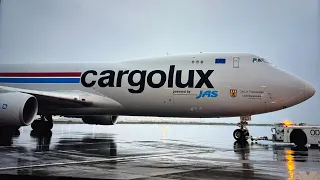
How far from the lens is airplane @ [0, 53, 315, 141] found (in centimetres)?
1612

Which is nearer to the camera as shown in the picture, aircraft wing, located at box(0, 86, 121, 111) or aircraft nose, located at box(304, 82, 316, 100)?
aircraft nose, located at box(304, 82, 316, 100)

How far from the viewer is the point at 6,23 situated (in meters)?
11.6

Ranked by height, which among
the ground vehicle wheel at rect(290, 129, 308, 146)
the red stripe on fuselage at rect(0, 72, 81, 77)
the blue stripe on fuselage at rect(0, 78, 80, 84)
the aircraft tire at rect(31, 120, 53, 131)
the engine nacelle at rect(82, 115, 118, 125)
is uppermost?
the red stripe on fuselage at rect(0, 72, 81, 77)

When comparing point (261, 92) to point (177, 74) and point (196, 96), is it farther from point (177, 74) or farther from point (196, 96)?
point (177, 74)

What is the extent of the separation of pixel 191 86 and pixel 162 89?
1461mm

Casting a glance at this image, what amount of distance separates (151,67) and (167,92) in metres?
1.72

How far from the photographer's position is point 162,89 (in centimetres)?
1745

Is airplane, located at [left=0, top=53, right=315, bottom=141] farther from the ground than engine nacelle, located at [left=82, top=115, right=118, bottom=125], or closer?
farther from the ground

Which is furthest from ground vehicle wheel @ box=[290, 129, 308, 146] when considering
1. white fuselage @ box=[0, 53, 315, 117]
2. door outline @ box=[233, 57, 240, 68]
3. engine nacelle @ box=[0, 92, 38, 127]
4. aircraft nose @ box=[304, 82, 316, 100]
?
engine nacelle @ box=[0, 92, 38, 127]

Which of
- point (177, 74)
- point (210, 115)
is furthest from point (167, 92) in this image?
point (210, 115)

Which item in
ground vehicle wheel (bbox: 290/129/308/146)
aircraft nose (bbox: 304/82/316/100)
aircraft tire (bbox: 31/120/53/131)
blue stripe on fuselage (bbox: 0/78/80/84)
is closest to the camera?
aircraft nose (bbox: 304/82/316/100)

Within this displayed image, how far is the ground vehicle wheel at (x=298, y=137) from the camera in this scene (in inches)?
639

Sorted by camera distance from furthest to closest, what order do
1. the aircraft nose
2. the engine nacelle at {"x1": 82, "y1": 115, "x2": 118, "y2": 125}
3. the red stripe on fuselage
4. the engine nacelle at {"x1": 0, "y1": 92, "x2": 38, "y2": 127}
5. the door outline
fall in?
1. the engine nacelle at {"x1": 82, "y1": 115, "x2": 118, "y2": 125}
2. the red stripe on fuselage
3. the door outline
4. the aircraft nose
5. the engine nacelle at {"x1": 0, "y1": 92, "x2": 38, "y2": 127}

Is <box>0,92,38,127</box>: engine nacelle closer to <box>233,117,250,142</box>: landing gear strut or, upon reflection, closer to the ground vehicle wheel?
<box>233,117,250,142</box>: landing gear strut
